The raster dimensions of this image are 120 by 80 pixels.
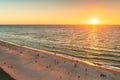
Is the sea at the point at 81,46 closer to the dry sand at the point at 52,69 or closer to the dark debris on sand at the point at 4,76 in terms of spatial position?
the dry sand at the point at 52,69

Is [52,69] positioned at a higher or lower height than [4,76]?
higher

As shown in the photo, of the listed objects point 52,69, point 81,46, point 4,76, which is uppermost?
point 52,69

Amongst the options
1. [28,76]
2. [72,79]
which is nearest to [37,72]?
[28,76]

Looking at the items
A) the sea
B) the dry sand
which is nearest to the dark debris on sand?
the dry sand

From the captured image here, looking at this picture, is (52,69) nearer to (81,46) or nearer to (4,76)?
(4,76)

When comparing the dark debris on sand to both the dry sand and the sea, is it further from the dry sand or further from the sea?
the sea

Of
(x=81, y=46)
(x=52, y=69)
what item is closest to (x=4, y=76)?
(x=52, y=69)

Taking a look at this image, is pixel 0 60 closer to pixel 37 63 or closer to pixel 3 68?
pixel 3 68

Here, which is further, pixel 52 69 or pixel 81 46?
pixel 81 46
